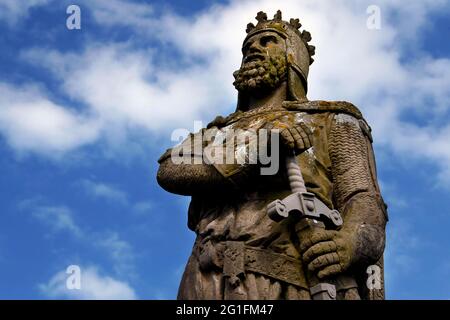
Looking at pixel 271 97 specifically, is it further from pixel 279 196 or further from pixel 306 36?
pixel 279 196

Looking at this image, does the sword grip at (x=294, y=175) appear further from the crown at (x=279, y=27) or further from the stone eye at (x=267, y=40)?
the crown at (x=279, y=27)

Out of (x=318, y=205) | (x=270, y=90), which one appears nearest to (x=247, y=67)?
(x=270, y=90)

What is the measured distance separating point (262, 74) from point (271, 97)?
345mm

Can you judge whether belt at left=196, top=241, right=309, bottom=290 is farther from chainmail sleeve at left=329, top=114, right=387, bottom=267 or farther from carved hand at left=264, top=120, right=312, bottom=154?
carved hand at left=264, top=120, right=312, bottom=154

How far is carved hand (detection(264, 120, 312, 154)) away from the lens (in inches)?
456

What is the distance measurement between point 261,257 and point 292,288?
486 mm

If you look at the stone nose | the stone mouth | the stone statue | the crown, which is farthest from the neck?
the crown

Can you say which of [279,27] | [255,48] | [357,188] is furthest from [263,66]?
[357,188]

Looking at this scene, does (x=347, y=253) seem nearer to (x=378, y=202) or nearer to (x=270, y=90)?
(x=378, y=202)

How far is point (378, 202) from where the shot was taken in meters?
12.1

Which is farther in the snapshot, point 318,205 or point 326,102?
point 326,102

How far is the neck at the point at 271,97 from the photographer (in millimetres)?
13406

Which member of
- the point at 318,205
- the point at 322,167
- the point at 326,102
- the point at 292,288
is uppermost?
the point at 326,102

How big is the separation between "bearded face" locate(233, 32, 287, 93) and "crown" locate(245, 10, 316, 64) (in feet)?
0.58
